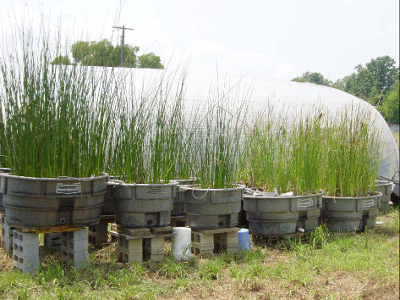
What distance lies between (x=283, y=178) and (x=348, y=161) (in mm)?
657

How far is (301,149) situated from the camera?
14.1 feet

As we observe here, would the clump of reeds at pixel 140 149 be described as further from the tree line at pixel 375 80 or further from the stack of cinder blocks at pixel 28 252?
the tree line at pixel 375 80

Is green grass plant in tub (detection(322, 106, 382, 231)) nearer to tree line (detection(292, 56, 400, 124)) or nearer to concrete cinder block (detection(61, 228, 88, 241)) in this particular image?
tree line (detection(292, 56, 400, 124))

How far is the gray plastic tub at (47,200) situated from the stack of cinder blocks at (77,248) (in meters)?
0.08

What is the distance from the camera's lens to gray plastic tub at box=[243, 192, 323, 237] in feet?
12.5

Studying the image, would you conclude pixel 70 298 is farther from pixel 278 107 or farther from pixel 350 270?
pixel 278 107

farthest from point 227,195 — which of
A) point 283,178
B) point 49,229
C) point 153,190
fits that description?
point 49,229

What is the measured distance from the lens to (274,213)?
150 inches

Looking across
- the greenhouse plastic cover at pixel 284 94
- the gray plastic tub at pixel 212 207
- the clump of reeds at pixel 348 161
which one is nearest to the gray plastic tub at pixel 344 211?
the clump of reeds at pixel 348 161

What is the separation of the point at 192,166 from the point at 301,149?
1.00m

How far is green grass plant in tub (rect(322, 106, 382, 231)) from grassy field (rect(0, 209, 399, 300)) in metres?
0.69

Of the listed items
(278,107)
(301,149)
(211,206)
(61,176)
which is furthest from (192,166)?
(278,107)

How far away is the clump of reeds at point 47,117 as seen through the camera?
9.76 feet

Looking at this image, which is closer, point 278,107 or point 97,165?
point 97,165
